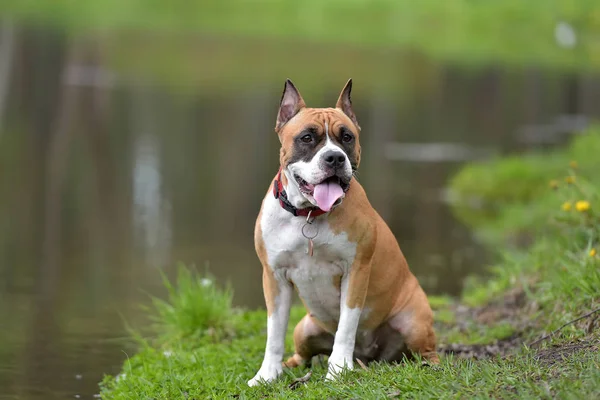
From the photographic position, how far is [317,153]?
5691 mm

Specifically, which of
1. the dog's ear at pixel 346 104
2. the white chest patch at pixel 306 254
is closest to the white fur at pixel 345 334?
the white chest patch at pixel 306 254

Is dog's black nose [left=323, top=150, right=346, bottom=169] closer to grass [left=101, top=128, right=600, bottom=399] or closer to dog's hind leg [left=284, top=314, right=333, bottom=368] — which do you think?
grass [left=101, top=128, right=600, bottom=399]

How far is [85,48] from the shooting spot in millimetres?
31578

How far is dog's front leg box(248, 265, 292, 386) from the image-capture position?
6172 millimetres

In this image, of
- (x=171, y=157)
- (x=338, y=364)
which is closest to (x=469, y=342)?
(x=338, y=364)

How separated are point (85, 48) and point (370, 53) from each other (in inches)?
417

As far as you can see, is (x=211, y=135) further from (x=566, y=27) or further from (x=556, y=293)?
(x=566, y=27)

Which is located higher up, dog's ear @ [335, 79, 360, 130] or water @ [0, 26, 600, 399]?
dog's ear @ [335, 79, 360, 130]

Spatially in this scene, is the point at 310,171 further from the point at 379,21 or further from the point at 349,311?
the point at 379,21

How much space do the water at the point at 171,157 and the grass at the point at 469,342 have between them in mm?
730

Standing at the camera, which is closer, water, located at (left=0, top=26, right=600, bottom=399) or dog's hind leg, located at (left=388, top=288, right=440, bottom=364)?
dog's hind leg, located at (left=388, top=288, right=440, bottom=364)

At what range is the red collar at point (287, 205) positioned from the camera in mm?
5922

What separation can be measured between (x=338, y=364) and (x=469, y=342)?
2018mm

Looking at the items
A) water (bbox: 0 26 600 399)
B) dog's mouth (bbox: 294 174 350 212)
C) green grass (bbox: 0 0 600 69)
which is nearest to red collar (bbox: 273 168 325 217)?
dog's mouth (bbox: 294 174 350 212)
